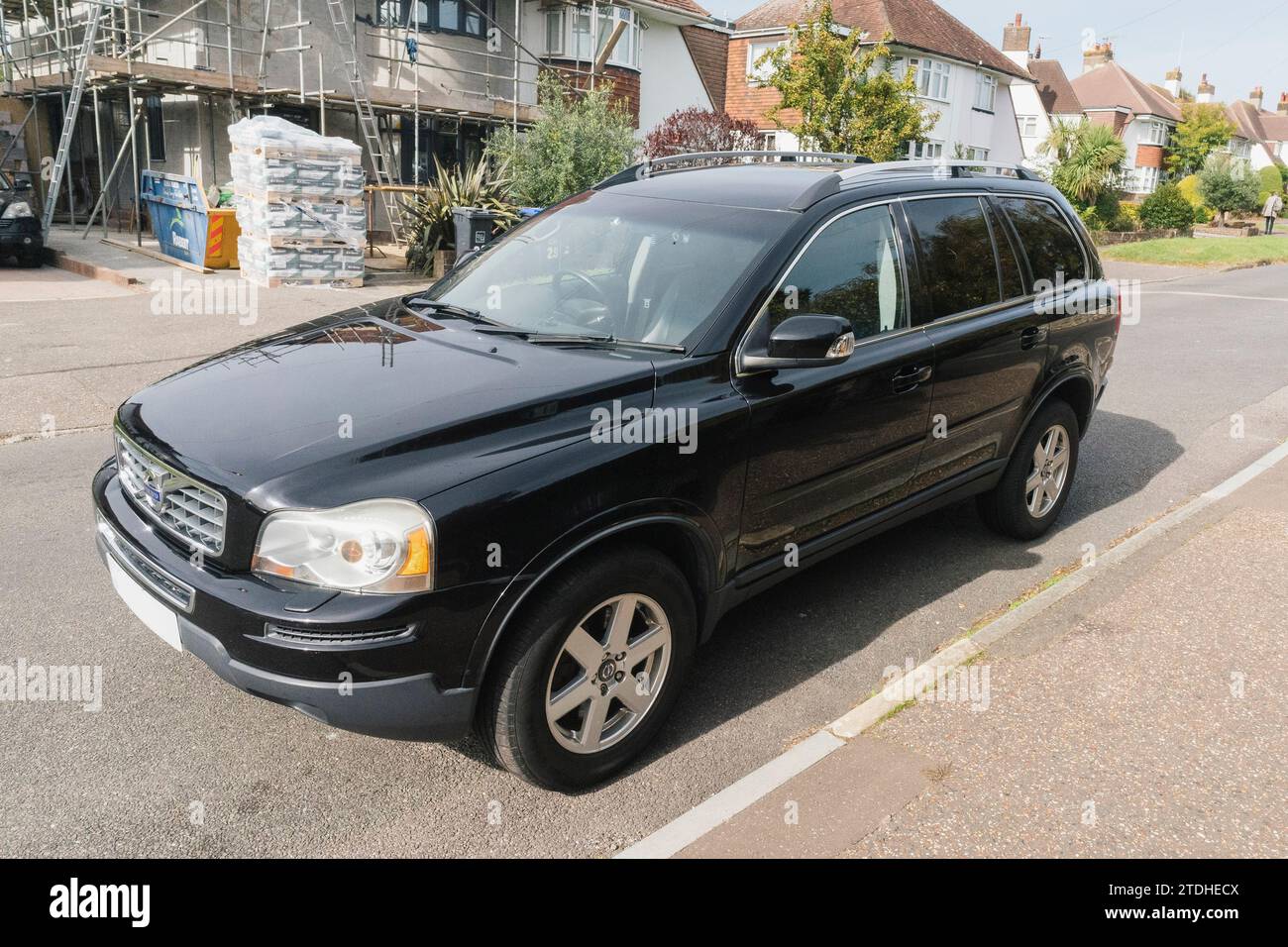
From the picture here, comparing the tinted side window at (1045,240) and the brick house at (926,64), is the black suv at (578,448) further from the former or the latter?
the brick house at (926,64)

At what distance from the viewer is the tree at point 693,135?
23938 mm

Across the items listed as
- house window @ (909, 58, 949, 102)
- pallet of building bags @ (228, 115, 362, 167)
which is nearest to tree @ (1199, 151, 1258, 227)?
house window @ (909, 58, 949, 102)

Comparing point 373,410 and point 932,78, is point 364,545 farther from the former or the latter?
point 932,78

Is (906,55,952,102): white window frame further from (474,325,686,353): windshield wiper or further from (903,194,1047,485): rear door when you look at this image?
(474,325,686,353): windshield wiper

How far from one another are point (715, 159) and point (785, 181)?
4.05 feet

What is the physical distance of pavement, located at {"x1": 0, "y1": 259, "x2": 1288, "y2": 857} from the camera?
306cm

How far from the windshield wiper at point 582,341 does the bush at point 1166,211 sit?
37612 millimetres

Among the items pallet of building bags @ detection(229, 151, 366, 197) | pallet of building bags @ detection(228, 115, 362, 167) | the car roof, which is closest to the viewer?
the car roof

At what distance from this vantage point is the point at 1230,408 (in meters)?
9.27

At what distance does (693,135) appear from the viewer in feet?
80.1

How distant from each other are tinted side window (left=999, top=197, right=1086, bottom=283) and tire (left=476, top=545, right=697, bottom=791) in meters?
2.98

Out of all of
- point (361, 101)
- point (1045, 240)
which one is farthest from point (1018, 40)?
point (1045, 240)
